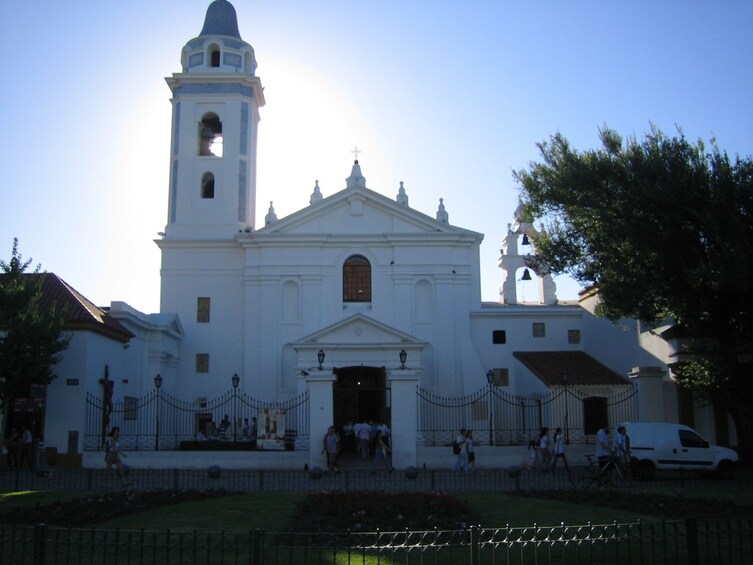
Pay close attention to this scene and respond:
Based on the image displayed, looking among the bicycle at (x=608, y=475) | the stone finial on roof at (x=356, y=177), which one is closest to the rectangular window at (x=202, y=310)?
the stone finial on roof at (x=356, y=177)

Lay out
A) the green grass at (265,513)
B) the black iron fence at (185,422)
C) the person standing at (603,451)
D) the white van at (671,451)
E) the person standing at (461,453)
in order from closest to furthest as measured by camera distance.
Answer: the green grass at (265,513) < the person standing at (603,451) < the white van at (671,451) < the person standing at (461,453) < the black iron fence at (185,422)

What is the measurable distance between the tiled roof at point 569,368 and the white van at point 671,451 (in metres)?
9.33

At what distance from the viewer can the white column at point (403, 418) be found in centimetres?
2573

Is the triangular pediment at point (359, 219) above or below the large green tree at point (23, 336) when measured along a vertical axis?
above

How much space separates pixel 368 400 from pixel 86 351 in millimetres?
13019

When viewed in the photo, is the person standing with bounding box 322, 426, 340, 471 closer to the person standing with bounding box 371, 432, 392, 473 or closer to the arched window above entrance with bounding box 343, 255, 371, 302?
the person standing with bounding box 371, 432, 392, 473

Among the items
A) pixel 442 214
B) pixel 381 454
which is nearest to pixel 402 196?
pixel 442 214

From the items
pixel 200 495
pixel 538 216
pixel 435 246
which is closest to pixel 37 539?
pixel 200 495

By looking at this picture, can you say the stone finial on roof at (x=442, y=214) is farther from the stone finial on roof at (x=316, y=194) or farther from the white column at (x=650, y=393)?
the white column at (x=650, y=393)

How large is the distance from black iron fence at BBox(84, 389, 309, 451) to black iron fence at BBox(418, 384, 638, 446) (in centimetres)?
514

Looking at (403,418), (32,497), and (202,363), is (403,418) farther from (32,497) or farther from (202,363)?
(202,363)

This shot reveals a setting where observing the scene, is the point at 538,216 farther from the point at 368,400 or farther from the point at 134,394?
the point at 134,394

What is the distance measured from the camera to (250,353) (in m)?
37.0

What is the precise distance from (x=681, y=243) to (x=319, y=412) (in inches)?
476
